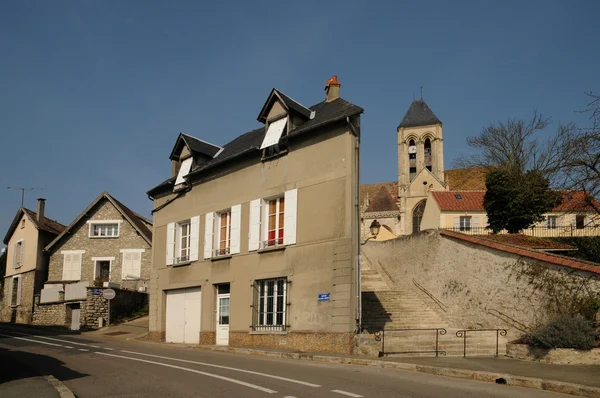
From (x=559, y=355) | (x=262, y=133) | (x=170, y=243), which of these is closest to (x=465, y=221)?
(x=262, y=133)

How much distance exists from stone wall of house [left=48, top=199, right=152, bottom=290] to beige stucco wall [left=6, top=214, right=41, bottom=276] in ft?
4.07

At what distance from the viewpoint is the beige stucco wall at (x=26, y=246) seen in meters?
37.5

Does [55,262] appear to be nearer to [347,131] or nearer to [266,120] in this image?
[266,120]

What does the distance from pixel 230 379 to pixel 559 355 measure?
23.1 feet

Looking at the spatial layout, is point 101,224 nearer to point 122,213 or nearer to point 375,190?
point 122,213

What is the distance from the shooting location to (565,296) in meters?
14.2

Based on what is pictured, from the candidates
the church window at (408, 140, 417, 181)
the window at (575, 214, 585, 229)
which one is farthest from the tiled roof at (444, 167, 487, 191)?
the window at (575, 214, 585, 229)

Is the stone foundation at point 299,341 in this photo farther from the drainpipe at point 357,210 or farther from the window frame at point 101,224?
the window frame at point 101,224

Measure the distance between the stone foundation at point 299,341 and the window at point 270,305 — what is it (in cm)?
31

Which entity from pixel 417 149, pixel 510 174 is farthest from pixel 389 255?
pixel 417 149

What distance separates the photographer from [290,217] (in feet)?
56.8

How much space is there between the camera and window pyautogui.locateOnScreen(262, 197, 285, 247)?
18.1 m

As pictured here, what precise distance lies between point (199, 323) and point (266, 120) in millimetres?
7656

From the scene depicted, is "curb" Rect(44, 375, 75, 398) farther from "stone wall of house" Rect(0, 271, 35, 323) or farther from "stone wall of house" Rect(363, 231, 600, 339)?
"stone wall of house" Rect(0, 271, 35, 323)
